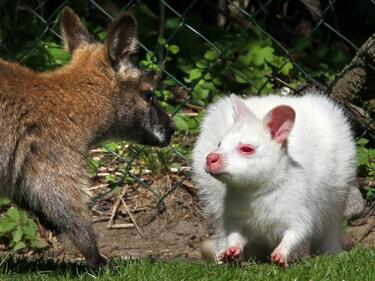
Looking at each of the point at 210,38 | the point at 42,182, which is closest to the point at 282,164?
the point at 42,182

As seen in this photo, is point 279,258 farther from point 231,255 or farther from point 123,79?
point 123,79

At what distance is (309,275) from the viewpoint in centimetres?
549

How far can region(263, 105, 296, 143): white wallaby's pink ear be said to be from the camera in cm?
Result: 588

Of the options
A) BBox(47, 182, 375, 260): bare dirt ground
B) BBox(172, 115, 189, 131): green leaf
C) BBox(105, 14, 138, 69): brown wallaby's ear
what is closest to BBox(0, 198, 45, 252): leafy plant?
BBox(47, 182, 375, 260): bare dirt ground

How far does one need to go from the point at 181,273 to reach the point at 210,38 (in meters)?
3.63

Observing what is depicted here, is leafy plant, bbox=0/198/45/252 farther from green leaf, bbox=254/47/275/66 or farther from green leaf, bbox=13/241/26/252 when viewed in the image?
green leaf, bbox=254/47/275/66

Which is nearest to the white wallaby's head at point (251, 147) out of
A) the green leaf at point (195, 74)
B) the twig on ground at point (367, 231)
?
the twig on ground at point (367, 231)

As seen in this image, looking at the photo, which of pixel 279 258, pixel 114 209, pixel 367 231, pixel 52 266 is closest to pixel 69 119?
pixel 52 266

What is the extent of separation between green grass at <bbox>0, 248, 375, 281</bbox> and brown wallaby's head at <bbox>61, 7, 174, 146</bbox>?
850mm

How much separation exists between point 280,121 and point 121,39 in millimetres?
969

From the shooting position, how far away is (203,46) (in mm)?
8617

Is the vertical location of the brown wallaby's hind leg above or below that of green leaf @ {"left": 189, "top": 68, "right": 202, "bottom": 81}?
above

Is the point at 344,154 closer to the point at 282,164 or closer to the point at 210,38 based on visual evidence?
the point at 282,164

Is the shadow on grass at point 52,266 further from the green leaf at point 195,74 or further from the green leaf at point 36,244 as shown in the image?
the green leaf at point 195,74
